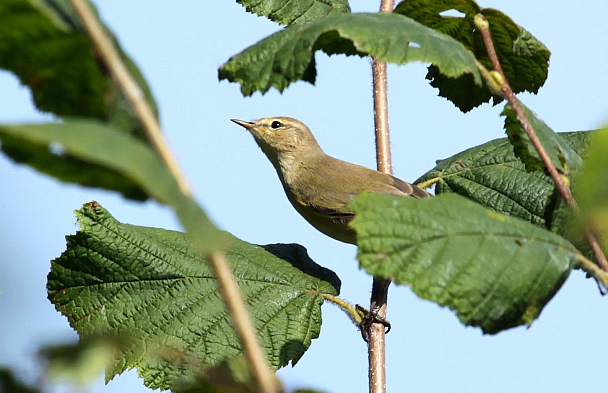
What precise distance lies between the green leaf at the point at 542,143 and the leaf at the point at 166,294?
113 cm

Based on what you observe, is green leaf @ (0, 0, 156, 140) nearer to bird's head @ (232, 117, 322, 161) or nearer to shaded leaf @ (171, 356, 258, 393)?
shaded leaf @ (171, 356, 258, 393)

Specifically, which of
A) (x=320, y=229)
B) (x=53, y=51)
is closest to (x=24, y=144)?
(x=53, y=51)

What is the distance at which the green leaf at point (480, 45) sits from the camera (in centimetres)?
250

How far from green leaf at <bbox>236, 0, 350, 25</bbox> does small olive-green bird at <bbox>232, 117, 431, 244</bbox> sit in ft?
4.51

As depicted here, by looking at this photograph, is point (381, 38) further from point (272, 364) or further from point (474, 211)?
point (272, 364)

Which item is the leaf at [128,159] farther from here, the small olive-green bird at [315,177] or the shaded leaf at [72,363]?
the small olive-green bird at [315,177]

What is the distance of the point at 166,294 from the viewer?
3.01m

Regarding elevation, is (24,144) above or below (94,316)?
below

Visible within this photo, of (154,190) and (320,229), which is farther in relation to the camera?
(320,229)

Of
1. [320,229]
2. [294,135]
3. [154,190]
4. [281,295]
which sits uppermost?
[294,135]

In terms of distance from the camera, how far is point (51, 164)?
876 mm

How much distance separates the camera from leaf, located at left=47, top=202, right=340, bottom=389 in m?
2.89

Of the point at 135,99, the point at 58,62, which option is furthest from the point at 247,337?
the point at 58,62

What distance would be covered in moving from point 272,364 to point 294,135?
147 inches
